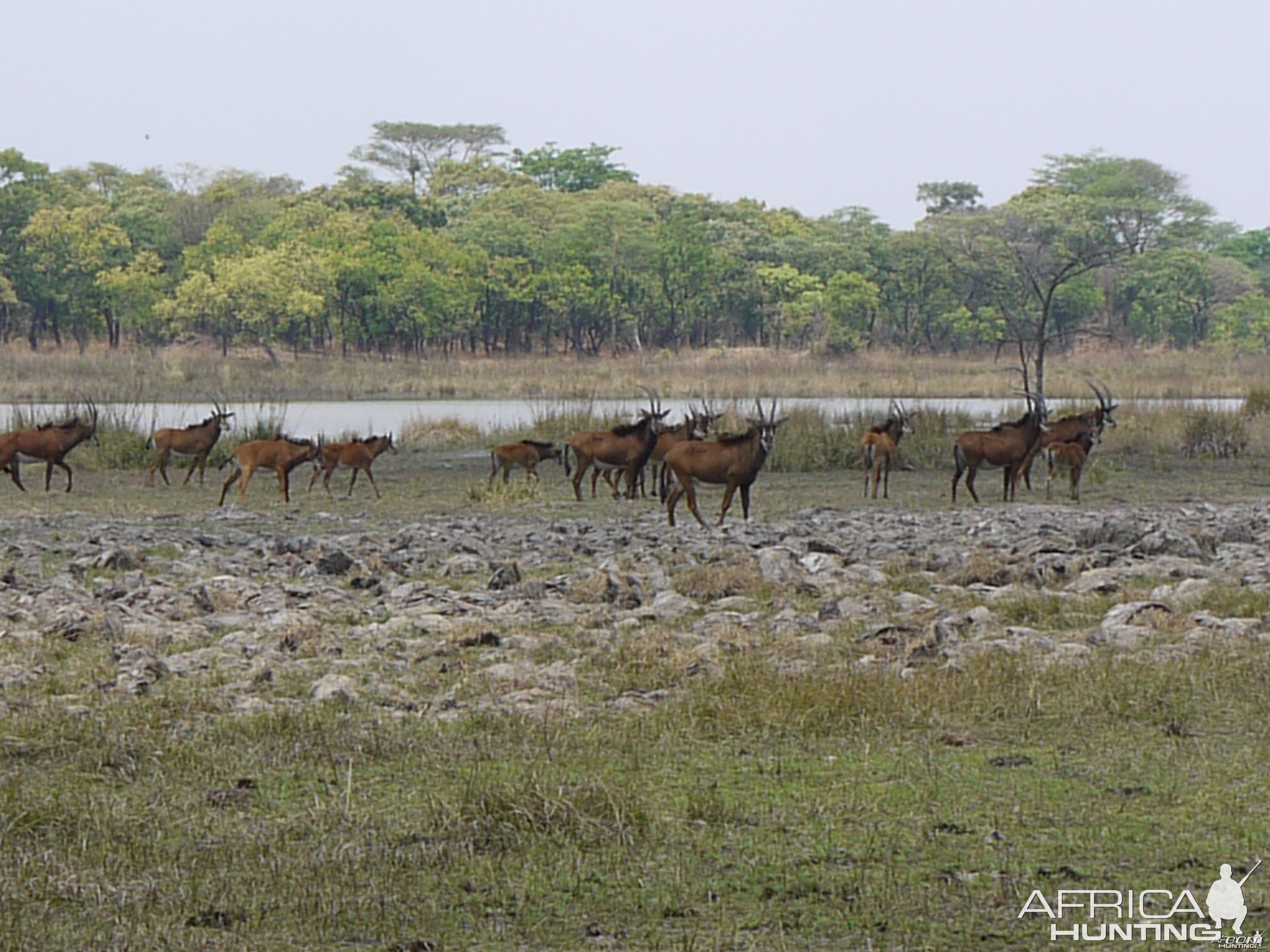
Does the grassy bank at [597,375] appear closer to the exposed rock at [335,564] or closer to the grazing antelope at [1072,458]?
the grazing antelope at [1072,458]

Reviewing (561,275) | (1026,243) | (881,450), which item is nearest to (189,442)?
(881,450)

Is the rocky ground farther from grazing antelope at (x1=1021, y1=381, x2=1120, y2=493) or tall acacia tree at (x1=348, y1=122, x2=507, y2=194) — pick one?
tall acacia tree at (x1=348, y1=122, x2=507, y2=194)

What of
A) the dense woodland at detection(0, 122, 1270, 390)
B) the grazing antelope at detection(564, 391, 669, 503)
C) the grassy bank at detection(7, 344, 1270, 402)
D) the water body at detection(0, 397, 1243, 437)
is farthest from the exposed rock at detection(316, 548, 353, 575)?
the dense woodland at detection(0, 122, 1270, 390)

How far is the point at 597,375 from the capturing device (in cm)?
5481

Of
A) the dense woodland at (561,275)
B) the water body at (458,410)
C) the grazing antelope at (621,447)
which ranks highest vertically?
the dense woodland at (561,275)

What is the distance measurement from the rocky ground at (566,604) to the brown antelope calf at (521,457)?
5072 mm

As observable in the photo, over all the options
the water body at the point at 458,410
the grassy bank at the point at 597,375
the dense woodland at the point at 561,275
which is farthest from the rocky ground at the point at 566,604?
the dense woodland at the point at 561,275

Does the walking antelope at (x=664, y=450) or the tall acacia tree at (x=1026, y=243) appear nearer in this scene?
the walking antelope at (x=664, y=450)

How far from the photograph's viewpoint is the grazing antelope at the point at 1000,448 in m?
16.9

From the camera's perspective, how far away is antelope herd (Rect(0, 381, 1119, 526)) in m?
14.5

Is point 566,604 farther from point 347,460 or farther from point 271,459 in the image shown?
point 347,460

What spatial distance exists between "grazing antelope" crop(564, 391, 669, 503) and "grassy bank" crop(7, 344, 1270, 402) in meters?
16.5

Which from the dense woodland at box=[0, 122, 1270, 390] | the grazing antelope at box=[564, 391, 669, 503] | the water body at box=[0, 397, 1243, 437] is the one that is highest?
the dense woodland at box=[0, 122, 1270, 390]

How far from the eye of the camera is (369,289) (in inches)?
2589
